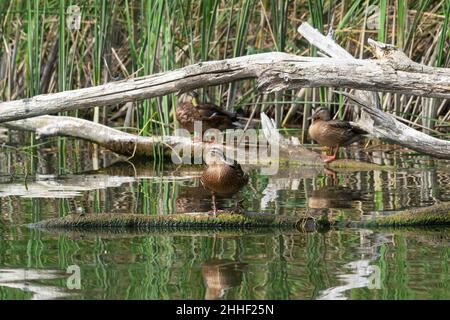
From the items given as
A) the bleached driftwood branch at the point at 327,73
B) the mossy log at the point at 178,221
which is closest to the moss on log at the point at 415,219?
the mossy log at the point at 178,221

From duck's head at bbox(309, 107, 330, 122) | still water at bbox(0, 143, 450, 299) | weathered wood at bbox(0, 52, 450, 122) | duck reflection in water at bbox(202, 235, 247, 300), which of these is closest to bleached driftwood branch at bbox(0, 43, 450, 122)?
weathered wood at bbox(0, 52, 450, 122)

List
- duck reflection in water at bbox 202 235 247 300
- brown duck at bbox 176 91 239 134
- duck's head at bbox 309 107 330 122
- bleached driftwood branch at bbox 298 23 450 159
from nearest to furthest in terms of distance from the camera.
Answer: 1. duck reflection in water at bbox 202 235 247 300
2. bleached driftwood branch at bbox 298 23 450 159
3. duck's head at bbox 309 107 330 122
4. brown duck at bbox 176 91 239 134

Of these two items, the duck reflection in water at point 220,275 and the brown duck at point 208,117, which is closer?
the duck reflection in water at point 220,275

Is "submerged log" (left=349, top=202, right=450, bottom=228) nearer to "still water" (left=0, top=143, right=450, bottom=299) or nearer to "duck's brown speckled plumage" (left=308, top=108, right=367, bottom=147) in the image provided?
"still water" (left=0, top=143, right=450, bottom=299)

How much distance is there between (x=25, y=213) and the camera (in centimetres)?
663

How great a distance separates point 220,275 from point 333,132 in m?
5.25

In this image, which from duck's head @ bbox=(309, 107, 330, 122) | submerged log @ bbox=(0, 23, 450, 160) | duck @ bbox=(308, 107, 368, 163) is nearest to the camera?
submerged log @ bbox=(0, 23, 450, 160)

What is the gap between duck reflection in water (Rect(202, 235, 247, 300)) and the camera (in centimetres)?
445

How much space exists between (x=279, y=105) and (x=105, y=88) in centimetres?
368

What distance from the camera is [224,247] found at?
5508mm

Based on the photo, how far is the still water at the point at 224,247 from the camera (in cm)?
449

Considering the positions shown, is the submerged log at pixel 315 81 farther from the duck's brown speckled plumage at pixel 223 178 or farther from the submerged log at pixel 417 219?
the duck's brown speckled plumage at pixel 223 178

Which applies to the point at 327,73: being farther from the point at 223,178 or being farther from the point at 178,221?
the point at 178,221

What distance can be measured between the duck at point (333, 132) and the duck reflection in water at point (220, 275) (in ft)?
15.5
